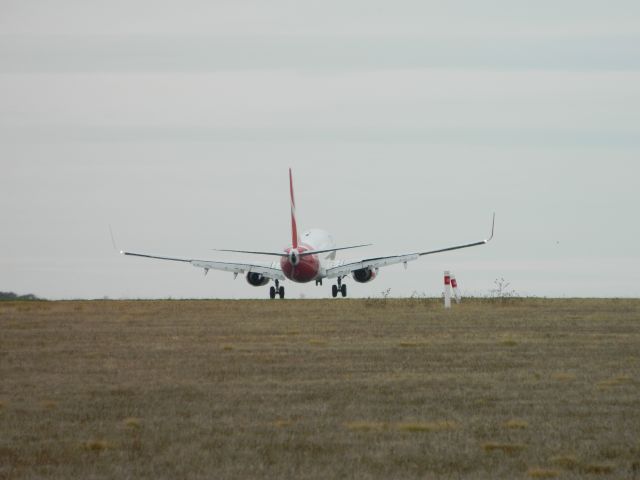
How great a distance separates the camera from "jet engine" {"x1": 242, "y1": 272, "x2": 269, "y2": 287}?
254 ft

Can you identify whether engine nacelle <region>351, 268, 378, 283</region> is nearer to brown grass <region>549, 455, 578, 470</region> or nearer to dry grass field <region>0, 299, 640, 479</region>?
dry grass field <region>0, 299, 640, 479</region>

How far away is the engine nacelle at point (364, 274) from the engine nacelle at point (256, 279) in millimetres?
5322

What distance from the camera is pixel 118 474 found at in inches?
536

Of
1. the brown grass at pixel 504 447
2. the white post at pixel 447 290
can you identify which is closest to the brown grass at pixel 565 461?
the brown grass at pixel 504 447

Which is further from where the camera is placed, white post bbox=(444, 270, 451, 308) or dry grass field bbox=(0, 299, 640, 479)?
white post bbox=(444, 270, 451, 308)

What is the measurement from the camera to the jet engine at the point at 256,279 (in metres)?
77.5

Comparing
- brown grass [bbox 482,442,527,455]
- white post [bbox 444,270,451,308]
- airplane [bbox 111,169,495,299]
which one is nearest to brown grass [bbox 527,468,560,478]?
brown grass [bbox 482,442,527,455]

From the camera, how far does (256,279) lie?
77.7 m

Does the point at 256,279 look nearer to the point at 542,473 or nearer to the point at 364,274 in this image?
the point at 364,274

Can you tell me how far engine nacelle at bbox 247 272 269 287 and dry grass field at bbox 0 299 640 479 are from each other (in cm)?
4313

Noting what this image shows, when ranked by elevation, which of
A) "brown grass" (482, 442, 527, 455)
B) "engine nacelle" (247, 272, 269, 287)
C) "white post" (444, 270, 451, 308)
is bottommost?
"brown grass" (482, 442, 527, 455)

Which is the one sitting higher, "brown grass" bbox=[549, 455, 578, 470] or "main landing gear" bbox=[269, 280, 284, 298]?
"main landing gear" bbox=[269, 280, 284, 298]

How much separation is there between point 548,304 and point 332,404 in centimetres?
3145

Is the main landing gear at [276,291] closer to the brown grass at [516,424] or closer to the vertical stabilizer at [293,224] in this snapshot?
the vertical stabilizer at [293,224]
